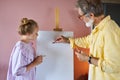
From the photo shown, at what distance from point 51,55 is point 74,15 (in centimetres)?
54

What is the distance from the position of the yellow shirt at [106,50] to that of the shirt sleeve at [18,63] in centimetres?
56

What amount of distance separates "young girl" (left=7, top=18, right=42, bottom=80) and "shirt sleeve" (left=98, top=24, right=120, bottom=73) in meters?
0.59

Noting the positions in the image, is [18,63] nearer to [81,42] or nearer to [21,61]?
[21,61]

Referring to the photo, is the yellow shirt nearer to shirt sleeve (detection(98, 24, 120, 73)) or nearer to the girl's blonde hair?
shirt sleeve (detection(98, 24, 120, 73))

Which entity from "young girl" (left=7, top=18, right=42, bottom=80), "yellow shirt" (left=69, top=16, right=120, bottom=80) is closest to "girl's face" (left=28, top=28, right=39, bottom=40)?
"young girl" (left=7, top=18, right=42, bottom=80)

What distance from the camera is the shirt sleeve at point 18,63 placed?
1.83 m

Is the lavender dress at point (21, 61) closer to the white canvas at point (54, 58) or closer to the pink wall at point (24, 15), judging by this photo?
the white canvas at point (54, 58)

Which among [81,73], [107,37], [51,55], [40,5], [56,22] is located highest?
[40,5]

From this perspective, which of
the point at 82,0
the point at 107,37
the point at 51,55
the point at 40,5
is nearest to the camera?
the point at 107,37

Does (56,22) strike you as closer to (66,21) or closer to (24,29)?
(66,21)

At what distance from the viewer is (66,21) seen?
7.70ft

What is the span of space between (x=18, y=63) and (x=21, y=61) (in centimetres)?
3


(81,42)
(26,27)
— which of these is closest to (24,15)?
(26,27)

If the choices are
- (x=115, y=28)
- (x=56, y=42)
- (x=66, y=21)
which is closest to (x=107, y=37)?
(x=115, y=28)
